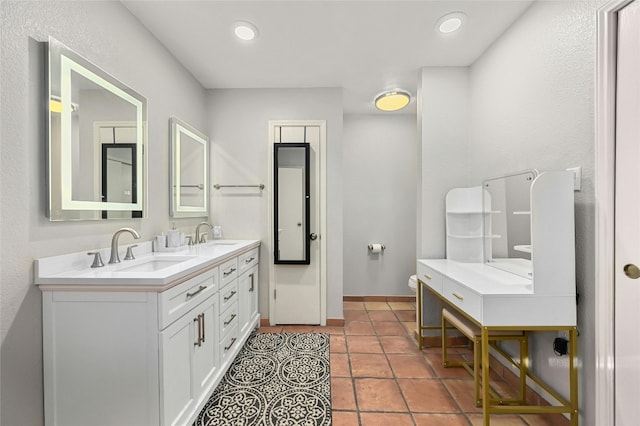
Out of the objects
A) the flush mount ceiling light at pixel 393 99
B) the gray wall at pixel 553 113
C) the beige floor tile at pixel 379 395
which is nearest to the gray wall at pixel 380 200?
the flush mount ceiling light at pixel 393 99

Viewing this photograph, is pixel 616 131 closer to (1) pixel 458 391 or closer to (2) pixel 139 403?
(1) pixel 458 391

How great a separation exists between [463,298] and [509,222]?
2.24ft

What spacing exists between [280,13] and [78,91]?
1.32 metres

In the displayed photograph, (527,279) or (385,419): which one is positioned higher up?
(527,279)

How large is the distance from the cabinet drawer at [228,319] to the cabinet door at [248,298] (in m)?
0.13

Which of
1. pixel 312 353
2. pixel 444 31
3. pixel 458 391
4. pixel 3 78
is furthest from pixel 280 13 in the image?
pixel 458 391

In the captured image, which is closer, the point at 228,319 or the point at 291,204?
the point at 228,319

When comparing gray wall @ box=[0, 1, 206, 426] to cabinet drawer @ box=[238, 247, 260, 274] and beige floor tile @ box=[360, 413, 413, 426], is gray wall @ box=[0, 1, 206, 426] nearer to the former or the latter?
cabinet drawer @ box=[238, 247, 260, 274]

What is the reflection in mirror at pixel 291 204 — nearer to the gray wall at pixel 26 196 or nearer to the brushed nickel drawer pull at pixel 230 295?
the brushed nickel drawer pull at pixel 230 295

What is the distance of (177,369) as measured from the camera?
4.66 ft

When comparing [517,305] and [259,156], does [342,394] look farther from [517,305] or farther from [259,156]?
[259,156]

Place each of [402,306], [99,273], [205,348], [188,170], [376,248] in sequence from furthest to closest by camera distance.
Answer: [376,248] → [402,306] → [188,170] → [205,348] → [99,273]

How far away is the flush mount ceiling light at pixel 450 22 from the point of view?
196cm

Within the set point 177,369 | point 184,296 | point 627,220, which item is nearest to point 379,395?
point 177,369
